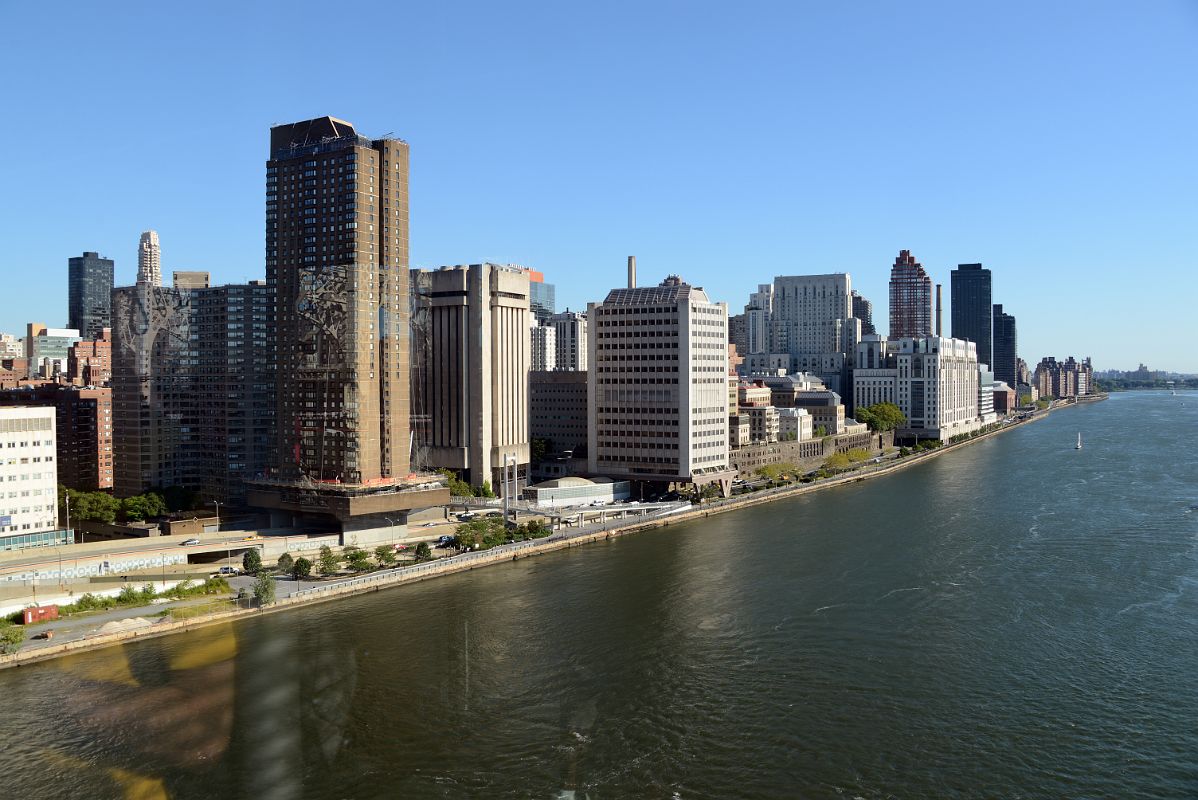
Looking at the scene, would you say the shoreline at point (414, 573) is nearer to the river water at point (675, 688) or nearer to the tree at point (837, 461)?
the river water at point (675, 688)

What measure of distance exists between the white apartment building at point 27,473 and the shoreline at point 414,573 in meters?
11.8

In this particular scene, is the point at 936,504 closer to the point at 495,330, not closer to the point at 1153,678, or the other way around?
the point at 495,330

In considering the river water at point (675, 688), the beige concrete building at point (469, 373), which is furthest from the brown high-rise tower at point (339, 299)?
the beige concrete building at point (469, 373)

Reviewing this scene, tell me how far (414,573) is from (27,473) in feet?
52.6

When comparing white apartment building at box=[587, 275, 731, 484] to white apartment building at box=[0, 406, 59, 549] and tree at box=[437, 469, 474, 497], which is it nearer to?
tree at box=[437, 469, 474, 497]

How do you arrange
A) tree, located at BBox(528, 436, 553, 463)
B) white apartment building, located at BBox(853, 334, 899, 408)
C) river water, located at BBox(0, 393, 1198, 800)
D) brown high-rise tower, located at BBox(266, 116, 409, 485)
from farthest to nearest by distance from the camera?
1. white apartment building, located at BBox(853, 334, 899, 408)
2. tree, located at BBox(528, 436, 553, 463)
3. brown high-rise tower, located at BBox(266, 116, 409, 485)
4. river water, located at BBox(0, 393, 1198, 800)

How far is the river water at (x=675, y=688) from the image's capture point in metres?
19.7

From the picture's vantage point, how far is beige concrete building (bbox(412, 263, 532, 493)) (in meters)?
56.6

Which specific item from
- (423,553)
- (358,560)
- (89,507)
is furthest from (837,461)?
(89,507)

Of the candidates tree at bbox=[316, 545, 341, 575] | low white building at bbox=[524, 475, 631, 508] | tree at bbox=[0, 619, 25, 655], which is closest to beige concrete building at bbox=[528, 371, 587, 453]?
low white building at bbox=[524, 475, 631, 508]

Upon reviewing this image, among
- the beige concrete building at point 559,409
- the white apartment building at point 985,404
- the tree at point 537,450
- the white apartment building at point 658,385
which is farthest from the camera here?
the white apartment building at point 985,404

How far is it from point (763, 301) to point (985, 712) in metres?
127

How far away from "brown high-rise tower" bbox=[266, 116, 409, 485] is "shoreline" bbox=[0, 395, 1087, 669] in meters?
6.37

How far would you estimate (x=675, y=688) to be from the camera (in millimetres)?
24406
